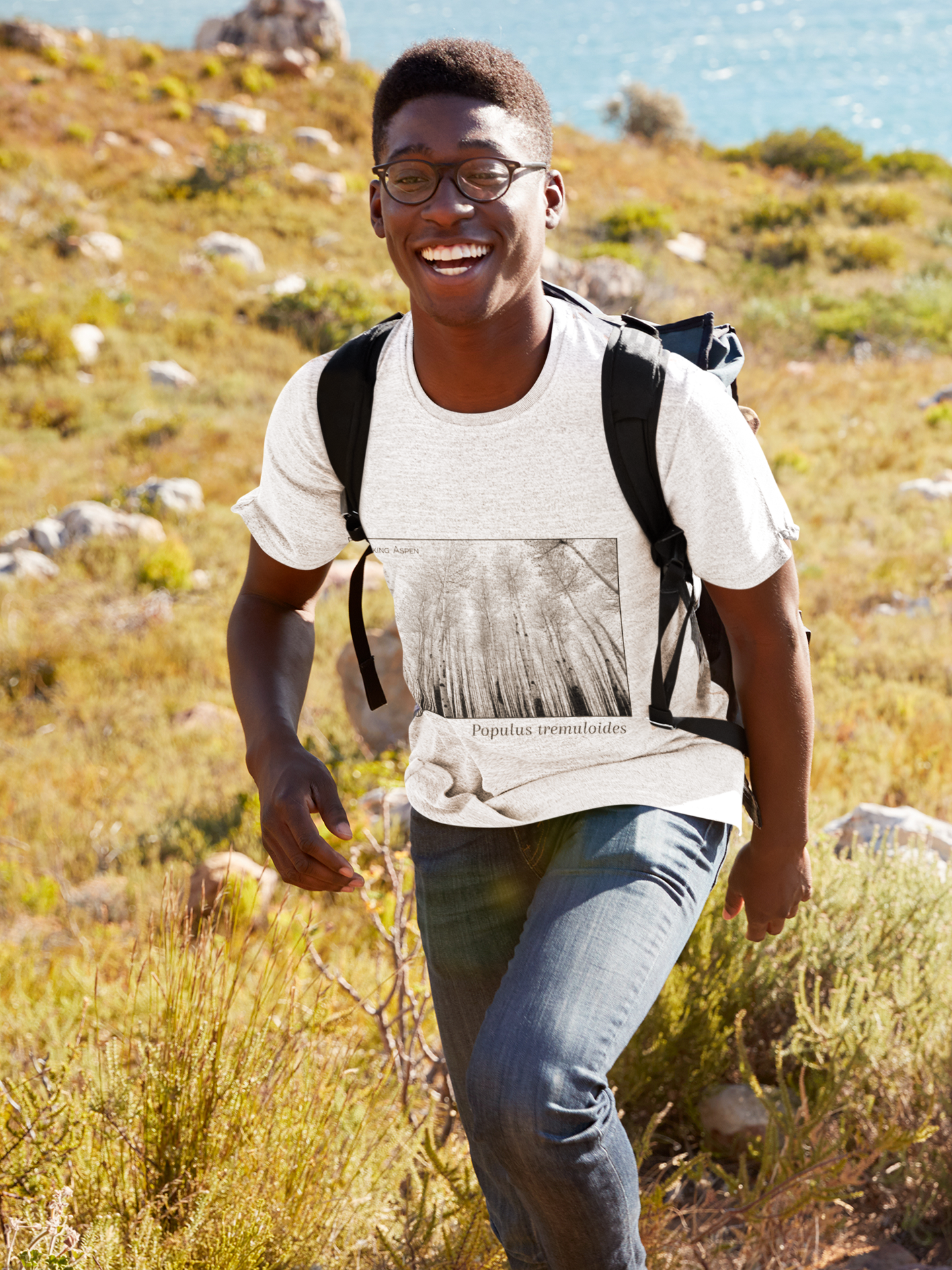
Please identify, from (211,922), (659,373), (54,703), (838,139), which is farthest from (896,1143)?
(838,139)

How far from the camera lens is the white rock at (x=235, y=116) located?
2356cm

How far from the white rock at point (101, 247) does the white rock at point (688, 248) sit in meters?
10.5

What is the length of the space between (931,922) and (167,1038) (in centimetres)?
181

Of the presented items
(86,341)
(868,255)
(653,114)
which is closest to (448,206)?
(86,341)

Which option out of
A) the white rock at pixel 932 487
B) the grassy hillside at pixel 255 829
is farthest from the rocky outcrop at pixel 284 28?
the white rock at pixel 932 487

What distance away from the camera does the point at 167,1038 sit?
1.76 m

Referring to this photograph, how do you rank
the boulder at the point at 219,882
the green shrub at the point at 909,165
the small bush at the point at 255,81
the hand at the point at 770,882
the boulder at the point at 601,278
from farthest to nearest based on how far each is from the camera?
1. the green shrub at the point at 909,165
2. the small bush at the point at 255,81
3. the boulder at the point at 601,278
4. the boulder at the point at 219,882
5. the hand at the point at 770,882

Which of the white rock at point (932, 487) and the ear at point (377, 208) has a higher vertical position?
the ear at point (377, 208)

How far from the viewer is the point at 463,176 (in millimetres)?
1474

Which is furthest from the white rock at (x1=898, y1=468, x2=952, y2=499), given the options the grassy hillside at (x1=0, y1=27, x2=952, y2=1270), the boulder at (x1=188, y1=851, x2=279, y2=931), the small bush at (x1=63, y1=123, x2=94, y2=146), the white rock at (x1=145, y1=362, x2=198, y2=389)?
the small bush at (x1=63, y1=123, x2=94, y2=146)

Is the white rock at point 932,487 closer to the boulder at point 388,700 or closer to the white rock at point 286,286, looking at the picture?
the boulder at point 388,700

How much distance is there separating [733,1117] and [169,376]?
37.7 feet

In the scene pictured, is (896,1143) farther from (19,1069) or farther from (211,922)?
(19,1069)

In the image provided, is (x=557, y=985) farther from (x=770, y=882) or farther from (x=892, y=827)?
(x=892, y=827)
